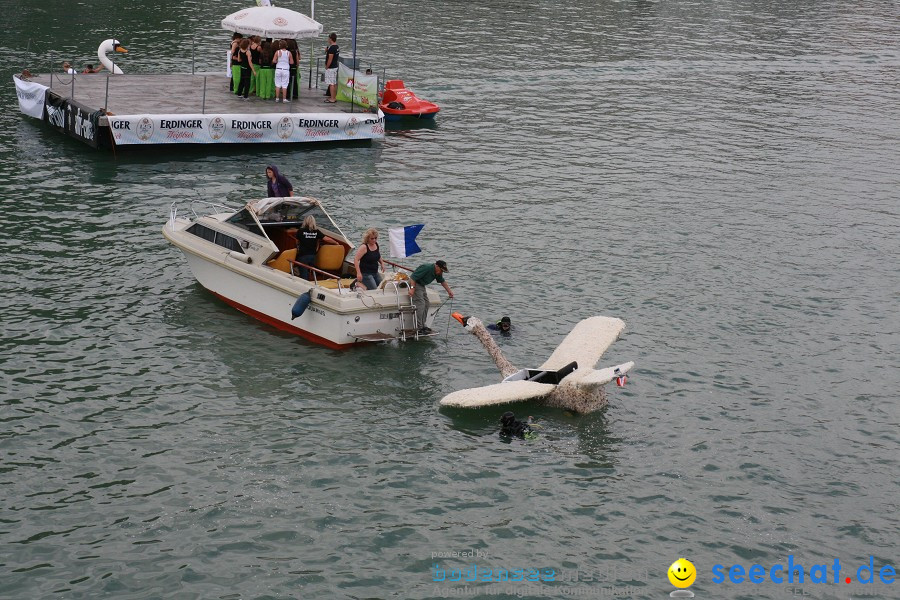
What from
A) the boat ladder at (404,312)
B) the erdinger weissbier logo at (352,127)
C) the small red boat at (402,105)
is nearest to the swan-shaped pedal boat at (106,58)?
the erdinger weissbier logo at (352,127)

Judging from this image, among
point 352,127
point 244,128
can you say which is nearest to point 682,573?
point 244,128

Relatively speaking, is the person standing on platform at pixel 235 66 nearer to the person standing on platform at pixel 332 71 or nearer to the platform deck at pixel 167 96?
the platform deck at pixel 167 96

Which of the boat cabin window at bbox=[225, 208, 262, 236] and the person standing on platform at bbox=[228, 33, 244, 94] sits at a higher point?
the person standing on platform at bbox=[228, 33, 244, 94]

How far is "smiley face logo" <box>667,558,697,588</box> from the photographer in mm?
15328

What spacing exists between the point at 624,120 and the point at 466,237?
16.5m

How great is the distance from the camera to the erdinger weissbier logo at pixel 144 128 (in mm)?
33406

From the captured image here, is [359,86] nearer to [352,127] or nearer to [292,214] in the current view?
[352,127]

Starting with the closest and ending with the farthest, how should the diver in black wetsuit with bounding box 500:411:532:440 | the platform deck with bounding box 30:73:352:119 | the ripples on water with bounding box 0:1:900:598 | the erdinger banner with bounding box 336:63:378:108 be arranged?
the ripples on water with bounding box 0:1:900:598 < the diver in black wetsuit with bounding box 500:411:532:440 < the platform deck with bounding box 30:73:352:119 < the erdinger banner with bounding box 336:63:378:108

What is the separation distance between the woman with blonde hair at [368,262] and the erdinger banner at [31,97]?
1914 cm

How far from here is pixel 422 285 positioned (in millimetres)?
21719

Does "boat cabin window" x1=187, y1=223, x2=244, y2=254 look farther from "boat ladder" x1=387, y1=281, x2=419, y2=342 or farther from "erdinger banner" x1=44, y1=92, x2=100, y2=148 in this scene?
"erdinger banner" x1=44, y1=92, x2=100, y2=148

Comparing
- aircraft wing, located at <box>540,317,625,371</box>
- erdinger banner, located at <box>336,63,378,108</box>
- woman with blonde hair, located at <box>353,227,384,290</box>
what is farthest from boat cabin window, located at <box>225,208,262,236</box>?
erdinger banner, located at <box>336,63,378,108</box>

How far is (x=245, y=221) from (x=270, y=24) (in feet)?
49.3

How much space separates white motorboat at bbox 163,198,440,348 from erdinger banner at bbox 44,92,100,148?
10.6 metres
